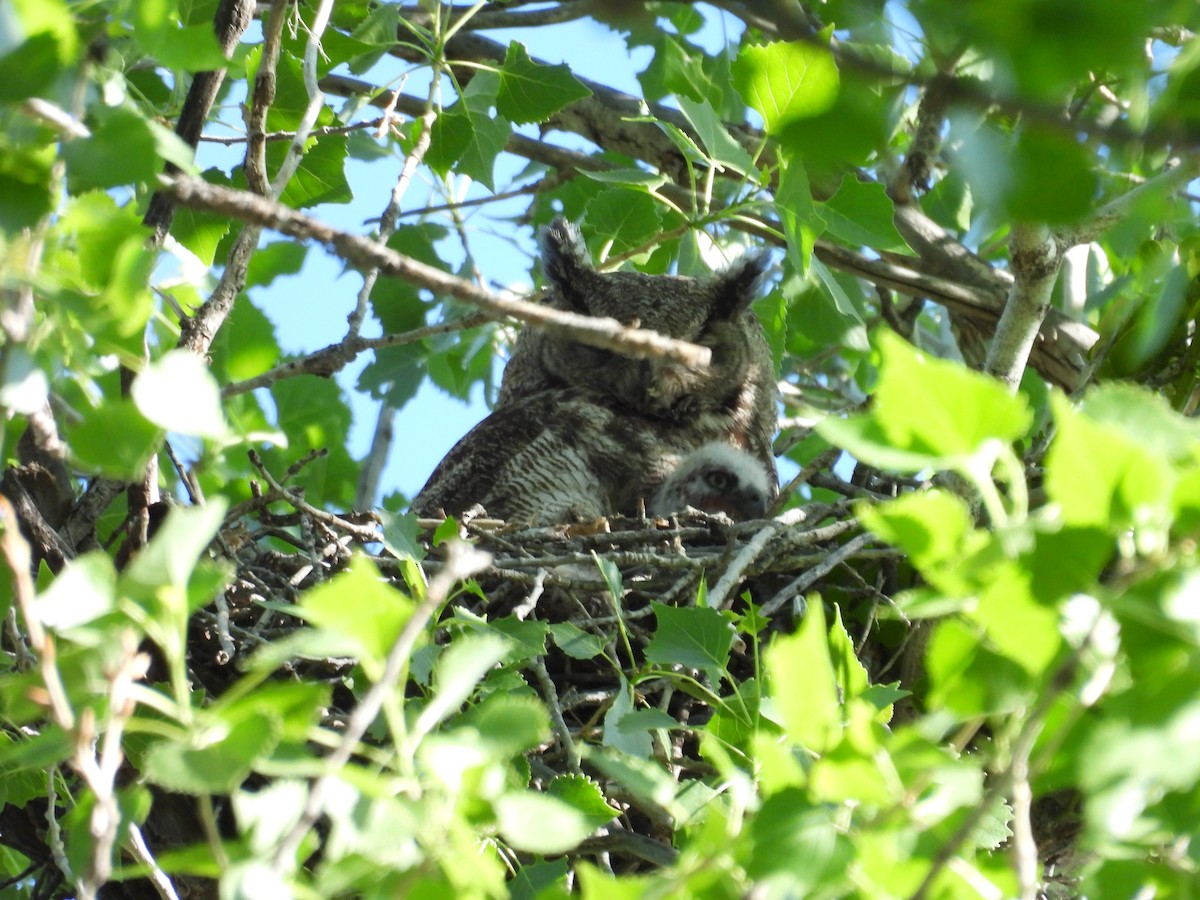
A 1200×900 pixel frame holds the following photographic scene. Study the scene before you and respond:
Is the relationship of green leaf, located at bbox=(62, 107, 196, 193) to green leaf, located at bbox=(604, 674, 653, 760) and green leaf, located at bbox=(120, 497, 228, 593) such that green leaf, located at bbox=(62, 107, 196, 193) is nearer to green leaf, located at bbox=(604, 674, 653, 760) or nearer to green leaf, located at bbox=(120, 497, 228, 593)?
green leaf, located at bbox=(120, 497, 228, 593)

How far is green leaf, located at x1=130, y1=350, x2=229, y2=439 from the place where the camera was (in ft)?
3.19

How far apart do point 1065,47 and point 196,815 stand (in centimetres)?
149

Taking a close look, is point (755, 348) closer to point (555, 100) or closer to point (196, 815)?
point (555, 100)

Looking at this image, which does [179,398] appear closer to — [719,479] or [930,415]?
[930,415]

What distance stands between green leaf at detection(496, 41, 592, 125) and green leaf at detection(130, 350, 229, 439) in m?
1.72

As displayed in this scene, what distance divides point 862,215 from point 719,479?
2.76ft

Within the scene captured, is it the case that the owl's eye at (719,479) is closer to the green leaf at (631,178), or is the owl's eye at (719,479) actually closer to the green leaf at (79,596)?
the green leaf at (631,178)

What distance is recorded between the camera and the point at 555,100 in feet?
8.53

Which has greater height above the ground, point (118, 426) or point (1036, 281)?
point (1036, 281)

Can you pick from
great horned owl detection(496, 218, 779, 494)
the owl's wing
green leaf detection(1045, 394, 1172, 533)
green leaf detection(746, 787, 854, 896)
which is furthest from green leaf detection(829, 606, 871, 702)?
great horned owl detection(496, 218, 779, 494)

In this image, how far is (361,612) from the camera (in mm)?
988

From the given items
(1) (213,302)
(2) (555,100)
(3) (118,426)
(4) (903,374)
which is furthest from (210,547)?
(4) (903,374)

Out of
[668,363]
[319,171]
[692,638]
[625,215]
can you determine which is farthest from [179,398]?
[668,363]

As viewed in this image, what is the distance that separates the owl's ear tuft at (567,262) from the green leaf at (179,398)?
281 centimetres
